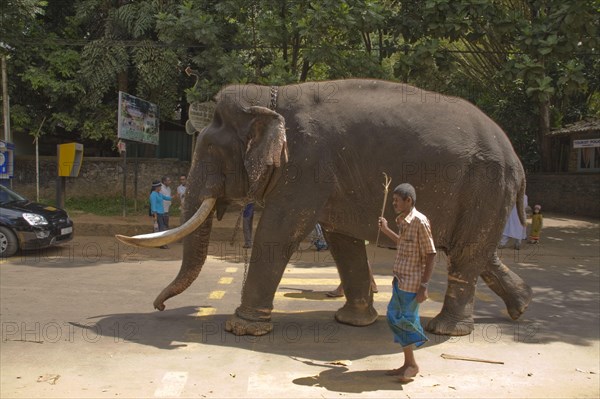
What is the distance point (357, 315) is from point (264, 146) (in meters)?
2.31

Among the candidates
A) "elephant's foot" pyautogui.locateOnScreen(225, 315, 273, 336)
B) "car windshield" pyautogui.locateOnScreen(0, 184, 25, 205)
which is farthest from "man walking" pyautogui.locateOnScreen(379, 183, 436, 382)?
"car windshield" pyautogui.locateOnScreen(0, 184, 25, 205)

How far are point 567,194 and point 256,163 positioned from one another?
823 inches

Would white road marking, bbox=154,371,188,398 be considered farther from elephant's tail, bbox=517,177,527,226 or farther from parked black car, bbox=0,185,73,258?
parked black car, bbox=0,185,73,258

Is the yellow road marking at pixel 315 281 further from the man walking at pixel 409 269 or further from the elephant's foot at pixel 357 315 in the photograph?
the man walking at pixel 409 269

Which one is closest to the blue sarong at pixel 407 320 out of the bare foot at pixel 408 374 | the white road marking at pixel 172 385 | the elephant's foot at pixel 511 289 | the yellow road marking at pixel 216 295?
the bare foot at pixel 408 374

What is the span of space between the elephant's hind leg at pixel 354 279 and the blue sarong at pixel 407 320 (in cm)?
179

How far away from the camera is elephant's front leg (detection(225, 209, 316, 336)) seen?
6078 millimetres

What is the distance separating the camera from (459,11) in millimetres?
11648

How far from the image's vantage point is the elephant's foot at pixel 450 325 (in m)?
6.48

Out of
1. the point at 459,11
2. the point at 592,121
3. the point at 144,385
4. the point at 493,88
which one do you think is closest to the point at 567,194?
the point at 592,121

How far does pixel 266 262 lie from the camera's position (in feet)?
20.0

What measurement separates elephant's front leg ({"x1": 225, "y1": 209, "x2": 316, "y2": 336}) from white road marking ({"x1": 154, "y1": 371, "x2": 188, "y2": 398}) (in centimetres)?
118

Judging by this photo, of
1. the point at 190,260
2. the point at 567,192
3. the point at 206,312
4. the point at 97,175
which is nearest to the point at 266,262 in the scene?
the point at 190,260

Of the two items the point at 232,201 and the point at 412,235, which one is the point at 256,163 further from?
the point at 412,235
